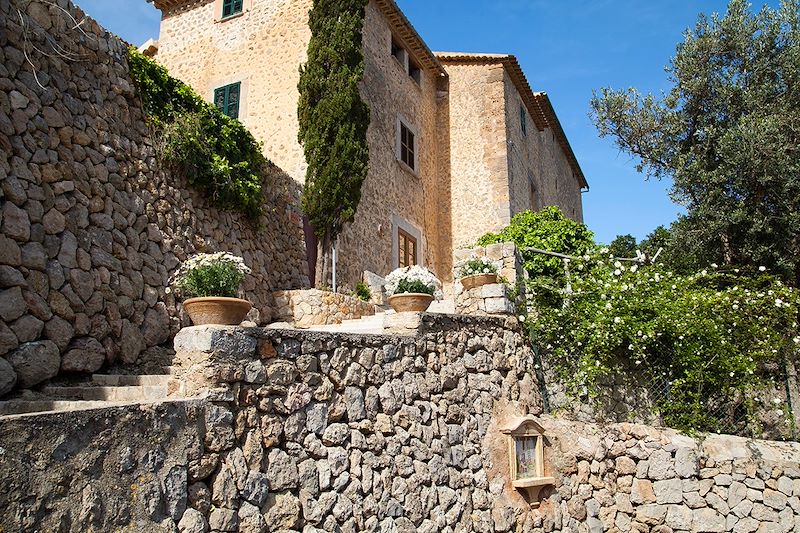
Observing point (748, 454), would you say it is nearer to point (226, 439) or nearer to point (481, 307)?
point (481, 307)

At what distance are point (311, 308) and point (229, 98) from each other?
19.2 ft

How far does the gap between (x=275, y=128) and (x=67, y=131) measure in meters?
5.83

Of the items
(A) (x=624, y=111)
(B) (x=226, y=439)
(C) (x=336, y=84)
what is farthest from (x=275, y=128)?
(B) (x=226, y=439)

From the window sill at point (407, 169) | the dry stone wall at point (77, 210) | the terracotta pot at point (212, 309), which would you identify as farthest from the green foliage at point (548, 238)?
the terracotta pot at point (212, 309)

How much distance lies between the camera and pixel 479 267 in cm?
870

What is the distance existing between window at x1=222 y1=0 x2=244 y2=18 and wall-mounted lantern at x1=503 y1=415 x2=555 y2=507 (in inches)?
439

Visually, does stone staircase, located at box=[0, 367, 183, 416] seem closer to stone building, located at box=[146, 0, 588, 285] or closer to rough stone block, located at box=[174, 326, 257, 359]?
rough stone block, located at box=[174, 326, 257, 359]

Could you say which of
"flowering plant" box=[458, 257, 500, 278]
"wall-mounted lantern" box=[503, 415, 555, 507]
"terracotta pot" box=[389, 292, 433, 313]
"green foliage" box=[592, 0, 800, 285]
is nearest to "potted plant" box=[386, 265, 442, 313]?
"terracotta pot" box=[389, 292, 433, 313]

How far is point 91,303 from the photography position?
273 inches

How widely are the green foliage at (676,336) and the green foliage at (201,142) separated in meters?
4.96

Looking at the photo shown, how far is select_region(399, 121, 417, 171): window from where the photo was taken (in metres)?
15.1

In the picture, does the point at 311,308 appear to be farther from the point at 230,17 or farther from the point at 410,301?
the point at 230,17

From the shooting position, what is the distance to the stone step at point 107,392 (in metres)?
5.43

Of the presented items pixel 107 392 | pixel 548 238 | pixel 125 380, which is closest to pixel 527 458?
pixel 125 380
